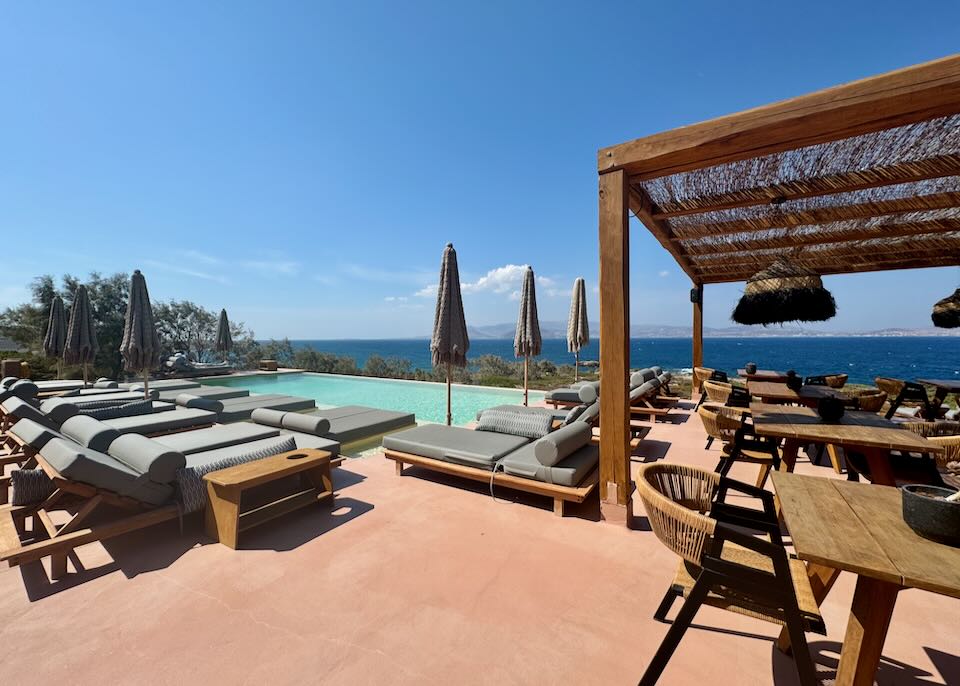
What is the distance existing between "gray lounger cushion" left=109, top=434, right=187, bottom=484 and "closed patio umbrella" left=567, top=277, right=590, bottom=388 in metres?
7.33

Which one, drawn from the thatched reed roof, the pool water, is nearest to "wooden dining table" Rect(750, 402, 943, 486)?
the thatched reed roof

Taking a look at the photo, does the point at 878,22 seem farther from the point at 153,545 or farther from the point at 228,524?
the point at 153,545

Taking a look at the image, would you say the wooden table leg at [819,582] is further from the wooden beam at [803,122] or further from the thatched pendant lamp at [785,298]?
the thatched pendant lamp at [785,298]

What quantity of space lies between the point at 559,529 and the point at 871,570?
2.01 metres

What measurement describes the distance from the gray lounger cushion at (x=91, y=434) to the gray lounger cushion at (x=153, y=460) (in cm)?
39

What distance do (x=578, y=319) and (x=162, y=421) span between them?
7.66 metres

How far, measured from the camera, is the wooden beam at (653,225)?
3715 mm

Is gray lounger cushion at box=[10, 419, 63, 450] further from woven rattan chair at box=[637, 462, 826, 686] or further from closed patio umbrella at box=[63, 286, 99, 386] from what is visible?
closed patio umbrella at box=[63, 286, 99, 386]

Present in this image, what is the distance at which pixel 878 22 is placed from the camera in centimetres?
439

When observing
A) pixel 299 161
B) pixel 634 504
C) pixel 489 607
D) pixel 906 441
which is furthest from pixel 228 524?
pixel 299 161

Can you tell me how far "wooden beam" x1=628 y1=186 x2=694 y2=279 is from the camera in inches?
146

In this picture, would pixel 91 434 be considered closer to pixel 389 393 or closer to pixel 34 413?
pixel 34 413

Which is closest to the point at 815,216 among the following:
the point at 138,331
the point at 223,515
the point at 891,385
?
the point at 891,385

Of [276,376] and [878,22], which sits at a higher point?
[878,22]
